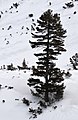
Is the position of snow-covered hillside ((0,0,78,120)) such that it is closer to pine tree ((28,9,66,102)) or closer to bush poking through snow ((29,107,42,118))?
bush poking through snow ((29,107,42,118))

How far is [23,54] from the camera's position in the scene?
34688 millimetres

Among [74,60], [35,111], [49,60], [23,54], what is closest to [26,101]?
[35,111]

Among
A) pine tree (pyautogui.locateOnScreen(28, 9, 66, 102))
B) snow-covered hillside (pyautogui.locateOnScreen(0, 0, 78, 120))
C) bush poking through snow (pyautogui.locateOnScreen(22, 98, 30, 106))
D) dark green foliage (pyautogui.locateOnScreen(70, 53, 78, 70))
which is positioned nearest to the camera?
pine tree (pyautogui.locateOnScreen(28, 9, 66, 102))

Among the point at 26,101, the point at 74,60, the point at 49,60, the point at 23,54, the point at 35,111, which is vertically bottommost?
the point at 35,111

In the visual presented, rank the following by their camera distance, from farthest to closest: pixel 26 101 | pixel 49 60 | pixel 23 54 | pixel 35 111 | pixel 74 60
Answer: pixel 23 54 → pixel 74 60 → pixel 26 101 → pixel 49 60 → pixel 35 111

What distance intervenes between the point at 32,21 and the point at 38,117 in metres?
27.1

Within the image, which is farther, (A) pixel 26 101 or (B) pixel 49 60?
(A) pixel 26 101

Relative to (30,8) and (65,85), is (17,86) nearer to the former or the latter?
(65,85)

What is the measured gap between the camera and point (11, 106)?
58.3ft

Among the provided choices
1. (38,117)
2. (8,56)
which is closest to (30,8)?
(8,56)

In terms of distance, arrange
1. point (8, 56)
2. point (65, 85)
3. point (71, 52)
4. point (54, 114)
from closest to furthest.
→ point (54, 114) → point (65, 85) → point (71, 52) → point (8, 56)

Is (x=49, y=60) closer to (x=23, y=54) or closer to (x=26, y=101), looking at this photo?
(x=26, y=101)

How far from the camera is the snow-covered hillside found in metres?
16.9

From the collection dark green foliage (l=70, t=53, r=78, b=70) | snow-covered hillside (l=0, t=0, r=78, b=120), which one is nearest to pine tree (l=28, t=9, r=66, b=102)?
snow-covered hillside (l=0, t=0, r=78, b=120)
